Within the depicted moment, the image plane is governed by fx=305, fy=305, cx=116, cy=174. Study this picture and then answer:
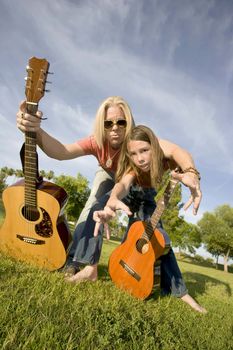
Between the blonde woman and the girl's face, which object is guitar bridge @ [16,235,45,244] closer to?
the blonde woman

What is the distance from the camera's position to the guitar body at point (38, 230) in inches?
170

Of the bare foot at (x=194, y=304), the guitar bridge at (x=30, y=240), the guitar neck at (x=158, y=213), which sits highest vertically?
the guitar neck at (x=158, y=213)

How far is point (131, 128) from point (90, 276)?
237 centimetres

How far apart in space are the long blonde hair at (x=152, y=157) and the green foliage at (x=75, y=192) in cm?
4043

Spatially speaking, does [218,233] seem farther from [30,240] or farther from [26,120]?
[26,120]

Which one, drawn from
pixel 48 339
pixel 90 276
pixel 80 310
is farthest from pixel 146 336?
pixel 90 276

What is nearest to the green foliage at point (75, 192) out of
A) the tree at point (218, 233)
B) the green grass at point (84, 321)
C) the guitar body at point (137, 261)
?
the tree at point (218, 233)

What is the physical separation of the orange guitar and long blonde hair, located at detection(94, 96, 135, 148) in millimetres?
1320

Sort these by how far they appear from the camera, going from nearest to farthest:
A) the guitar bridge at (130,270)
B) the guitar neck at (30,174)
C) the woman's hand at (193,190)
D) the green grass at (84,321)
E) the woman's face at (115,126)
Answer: the green grass at (84,321) → the woman's hand at (193,190) → the guitar bridge at (130,270) → the guitar neck at (30,174) → the woman's face at (115,126)

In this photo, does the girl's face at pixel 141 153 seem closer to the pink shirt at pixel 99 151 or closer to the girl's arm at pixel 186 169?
the girl's arm at pixel 186 169

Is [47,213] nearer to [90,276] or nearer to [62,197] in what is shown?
[62,197]

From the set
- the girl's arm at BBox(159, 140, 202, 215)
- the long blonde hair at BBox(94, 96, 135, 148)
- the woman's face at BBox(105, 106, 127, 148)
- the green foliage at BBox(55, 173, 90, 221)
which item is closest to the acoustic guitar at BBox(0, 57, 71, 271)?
the long blonde hair at BBox(94, 96, 135, 148)

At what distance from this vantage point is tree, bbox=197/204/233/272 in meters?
51.5

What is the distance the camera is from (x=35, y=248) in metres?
4.36
